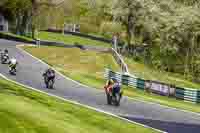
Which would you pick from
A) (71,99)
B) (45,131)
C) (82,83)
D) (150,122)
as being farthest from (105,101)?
(45,131)

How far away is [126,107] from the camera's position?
1233 inches

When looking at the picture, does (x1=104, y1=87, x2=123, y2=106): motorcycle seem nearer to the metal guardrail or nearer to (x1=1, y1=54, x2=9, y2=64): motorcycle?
(x1=1, y1=54, x2=9, y2=64): motorcycle

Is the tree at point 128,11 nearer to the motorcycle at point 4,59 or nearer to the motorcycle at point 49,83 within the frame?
the motorcycle at point 4,59

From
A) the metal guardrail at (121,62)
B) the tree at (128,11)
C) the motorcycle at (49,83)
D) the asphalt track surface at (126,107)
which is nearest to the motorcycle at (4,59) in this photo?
the asphalt track surface at (126,107)

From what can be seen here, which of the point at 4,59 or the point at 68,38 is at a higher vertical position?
the point at 4,59

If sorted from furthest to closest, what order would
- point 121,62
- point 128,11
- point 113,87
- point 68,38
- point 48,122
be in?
1. point 68,38
2. point 128,11
3. point 121,62
4. point 113,87
5. point 48,122

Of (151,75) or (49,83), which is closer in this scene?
(49,83)

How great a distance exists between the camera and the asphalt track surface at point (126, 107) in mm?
26641

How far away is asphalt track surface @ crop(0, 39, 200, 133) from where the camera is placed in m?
26.6

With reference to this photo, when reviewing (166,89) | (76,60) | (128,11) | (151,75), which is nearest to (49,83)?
(166,89)

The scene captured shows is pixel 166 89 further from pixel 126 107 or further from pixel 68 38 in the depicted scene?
pixel 68 38

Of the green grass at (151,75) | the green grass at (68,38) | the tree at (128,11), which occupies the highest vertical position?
the tree at (128,11)

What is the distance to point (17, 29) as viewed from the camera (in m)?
98.4

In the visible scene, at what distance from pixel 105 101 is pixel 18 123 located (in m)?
17.6
